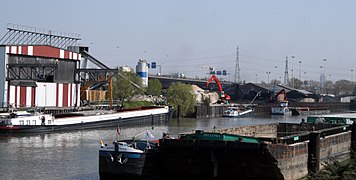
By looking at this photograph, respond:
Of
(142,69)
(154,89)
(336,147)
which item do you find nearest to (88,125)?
(336,147)

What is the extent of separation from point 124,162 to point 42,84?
4012 centimetres

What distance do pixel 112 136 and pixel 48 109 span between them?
601 inches

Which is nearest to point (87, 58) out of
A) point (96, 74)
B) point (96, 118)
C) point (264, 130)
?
point (96, 74)

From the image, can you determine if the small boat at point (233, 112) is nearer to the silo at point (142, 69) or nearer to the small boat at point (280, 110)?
the small boat at point (280, 110)

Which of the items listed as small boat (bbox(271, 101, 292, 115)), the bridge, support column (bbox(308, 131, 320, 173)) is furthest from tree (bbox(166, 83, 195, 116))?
support column (bbox(308, 131, 320, 173))

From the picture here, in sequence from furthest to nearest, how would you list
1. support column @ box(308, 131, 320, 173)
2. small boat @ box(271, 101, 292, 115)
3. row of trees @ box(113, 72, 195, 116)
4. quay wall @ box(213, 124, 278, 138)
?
small boat @ box(271, 101, 292, 115) < row of trees @ box(113, 72, 195, 116) < quay wall @ box(213, 124, 278, 138) < support column @ box(308, 131, 320, 173)

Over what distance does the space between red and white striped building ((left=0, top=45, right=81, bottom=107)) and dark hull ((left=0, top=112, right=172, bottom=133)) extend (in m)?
7.67

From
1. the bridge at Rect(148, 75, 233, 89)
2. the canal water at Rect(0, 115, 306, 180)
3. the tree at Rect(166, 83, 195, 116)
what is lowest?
the canal water at Rect(0, 115, 306, 180)

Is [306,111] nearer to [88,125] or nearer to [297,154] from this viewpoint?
[88,125]

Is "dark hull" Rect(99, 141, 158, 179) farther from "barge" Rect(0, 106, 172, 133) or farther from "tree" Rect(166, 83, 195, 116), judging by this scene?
"tree" Rect(166, 83, 195, 116)

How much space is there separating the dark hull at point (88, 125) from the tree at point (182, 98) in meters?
11.9

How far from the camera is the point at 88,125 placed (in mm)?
58281

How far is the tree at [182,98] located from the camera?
8744 cm

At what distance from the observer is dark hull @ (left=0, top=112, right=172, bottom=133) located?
160 feet
